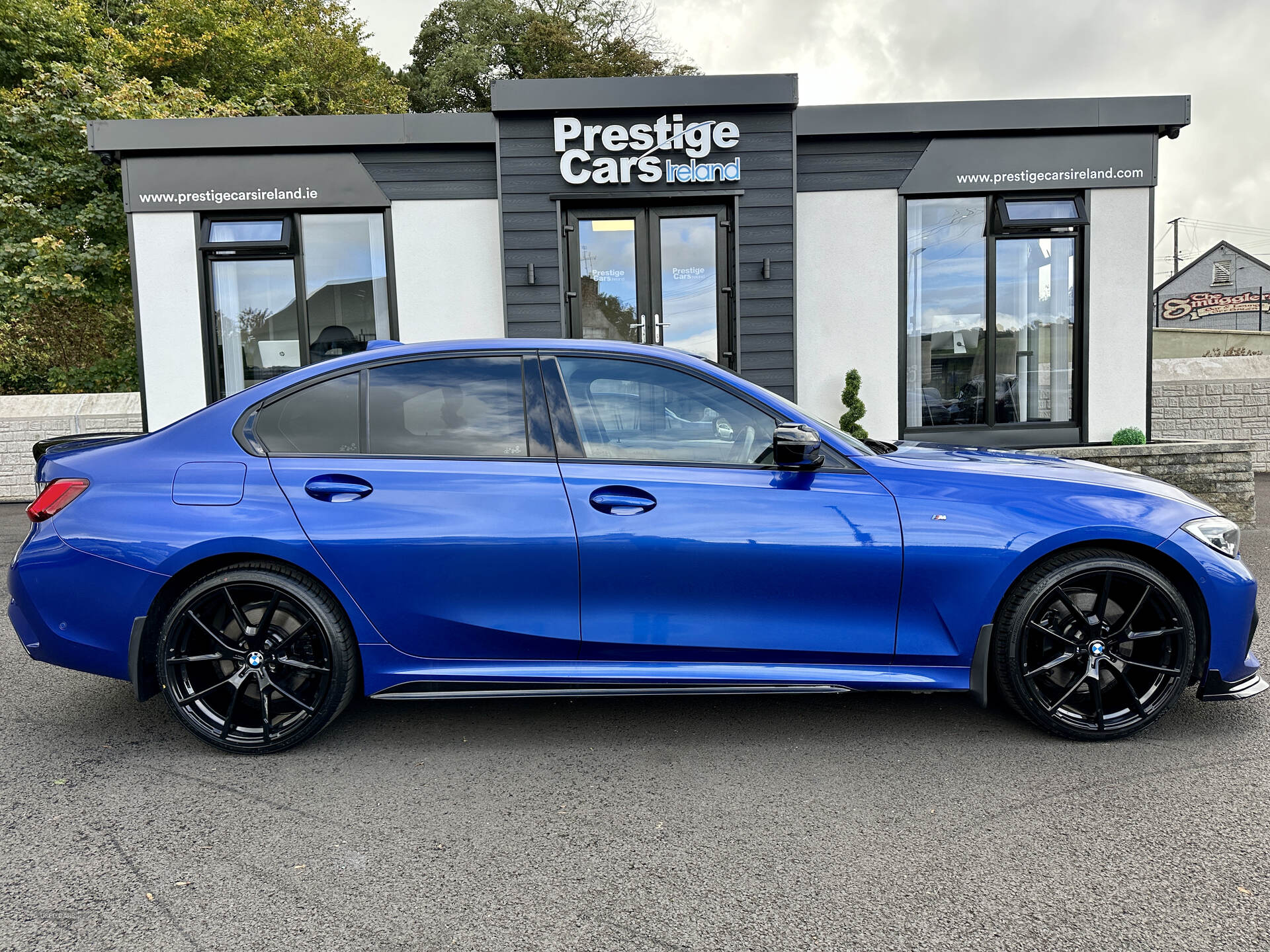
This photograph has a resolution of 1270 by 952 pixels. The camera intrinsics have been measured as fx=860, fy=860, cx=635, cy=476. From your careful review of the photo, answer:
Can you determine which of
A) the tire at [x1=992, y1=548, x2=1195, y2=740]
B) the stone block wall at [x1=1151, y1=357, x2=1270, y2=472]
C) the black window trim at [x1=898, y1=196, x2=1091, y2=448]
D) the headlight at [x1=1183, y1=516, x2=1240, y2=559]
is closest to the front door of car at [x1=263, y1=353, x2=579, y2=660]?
the tire at [x1=992, y1=548, x2=1195, y2=740]

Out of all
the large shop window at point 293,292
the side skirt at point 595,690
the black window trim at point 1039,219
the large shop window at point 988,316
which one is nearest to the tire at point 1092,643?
the side skirt at point 595,690

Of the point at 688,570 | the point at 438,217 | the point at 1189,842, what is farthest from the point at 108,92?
the point at 1189,842

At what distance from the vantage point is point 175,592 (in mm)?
3320

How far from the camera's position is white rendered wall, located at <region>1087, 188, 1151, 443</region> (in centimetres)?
956

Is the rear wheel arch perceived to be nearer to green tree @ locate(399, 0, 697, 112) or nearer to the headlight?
the headlight

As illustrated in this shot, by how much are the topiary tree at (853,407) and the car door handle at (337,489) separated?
6.69 m

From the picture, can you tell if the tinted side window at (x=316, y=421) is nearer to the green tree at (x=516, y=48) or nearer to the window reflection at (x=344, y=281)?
the window reflection at (x=344, y=281)

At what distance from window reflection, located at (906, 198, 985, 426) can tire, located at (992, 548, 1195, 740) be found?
679 cm

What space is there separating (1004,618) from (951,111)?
7.74m

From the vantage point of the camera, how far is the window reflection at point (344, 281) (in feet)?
31.6

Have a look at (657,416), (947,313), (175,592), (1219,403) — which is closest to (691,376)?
(657,416)

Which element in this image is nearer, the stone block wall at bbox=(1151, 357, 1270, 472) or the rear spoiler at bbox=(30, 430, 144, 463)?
the rear spoiler at bbox=(30, 430, 144, 463)

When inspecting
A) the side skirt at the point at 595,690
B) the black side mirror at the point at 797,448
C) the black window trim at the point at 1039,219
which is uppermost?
Answer: the black window trim at the point at 1039,219

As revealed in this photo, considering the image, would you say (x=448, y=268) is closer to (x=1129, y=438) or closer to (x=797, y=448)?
(x=797, y=448)
